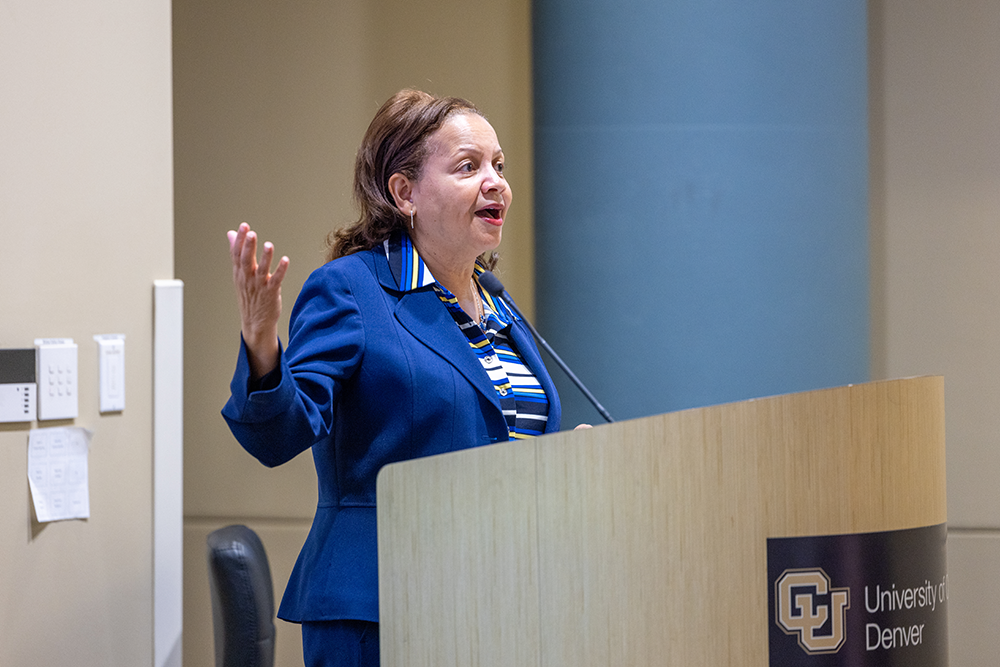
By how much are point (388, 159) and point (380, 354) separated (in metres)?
0.43

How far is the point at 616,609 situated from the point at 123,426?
4.16 feet

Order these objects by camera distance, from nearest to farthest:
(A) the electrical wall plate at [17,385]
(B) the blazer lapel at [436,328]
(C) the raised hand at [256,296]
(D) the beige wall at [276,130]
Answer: (C) the raised hand at [256,296] < (B) the blazer lapel at [436,328] < (A) the electrical wall plate at [17,385] < (D) the beige wall at [276,130]

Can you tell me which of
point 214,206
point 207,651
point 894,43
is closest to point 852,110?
point 894,43

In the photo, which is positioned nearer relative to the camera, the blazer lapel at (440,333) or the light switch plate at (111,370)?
the blazer lapel at (440,333)

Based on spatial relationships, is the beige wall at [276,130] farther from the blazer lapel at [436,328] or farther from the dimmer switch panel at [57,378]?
the blazer lapel at [436,328]

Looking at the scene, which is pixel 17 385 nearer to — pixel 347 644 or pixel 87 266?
pixel 87 266

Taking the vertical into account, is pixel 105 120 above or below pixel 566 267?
above

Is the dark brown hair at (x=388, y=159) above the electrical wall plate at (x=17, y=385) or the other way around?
above

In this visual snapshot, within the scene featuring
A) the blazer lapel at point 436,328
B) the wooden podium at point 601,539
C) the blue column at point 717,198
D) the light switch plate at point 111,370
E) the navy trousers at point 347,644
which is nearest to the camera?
the wooden podium at point 601,539

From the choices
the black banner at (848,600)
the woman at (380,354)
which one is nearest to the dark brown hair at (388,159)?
the woman at (380,354)

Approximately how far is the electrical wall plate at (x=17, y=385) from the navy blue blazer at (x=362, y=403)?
64cm

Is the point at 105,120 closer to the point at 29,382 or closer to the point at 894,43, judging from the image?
the point at 29,382

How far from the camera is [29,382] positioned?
5.83 ft

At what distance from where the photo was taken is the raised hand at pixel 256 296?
3.71ft
